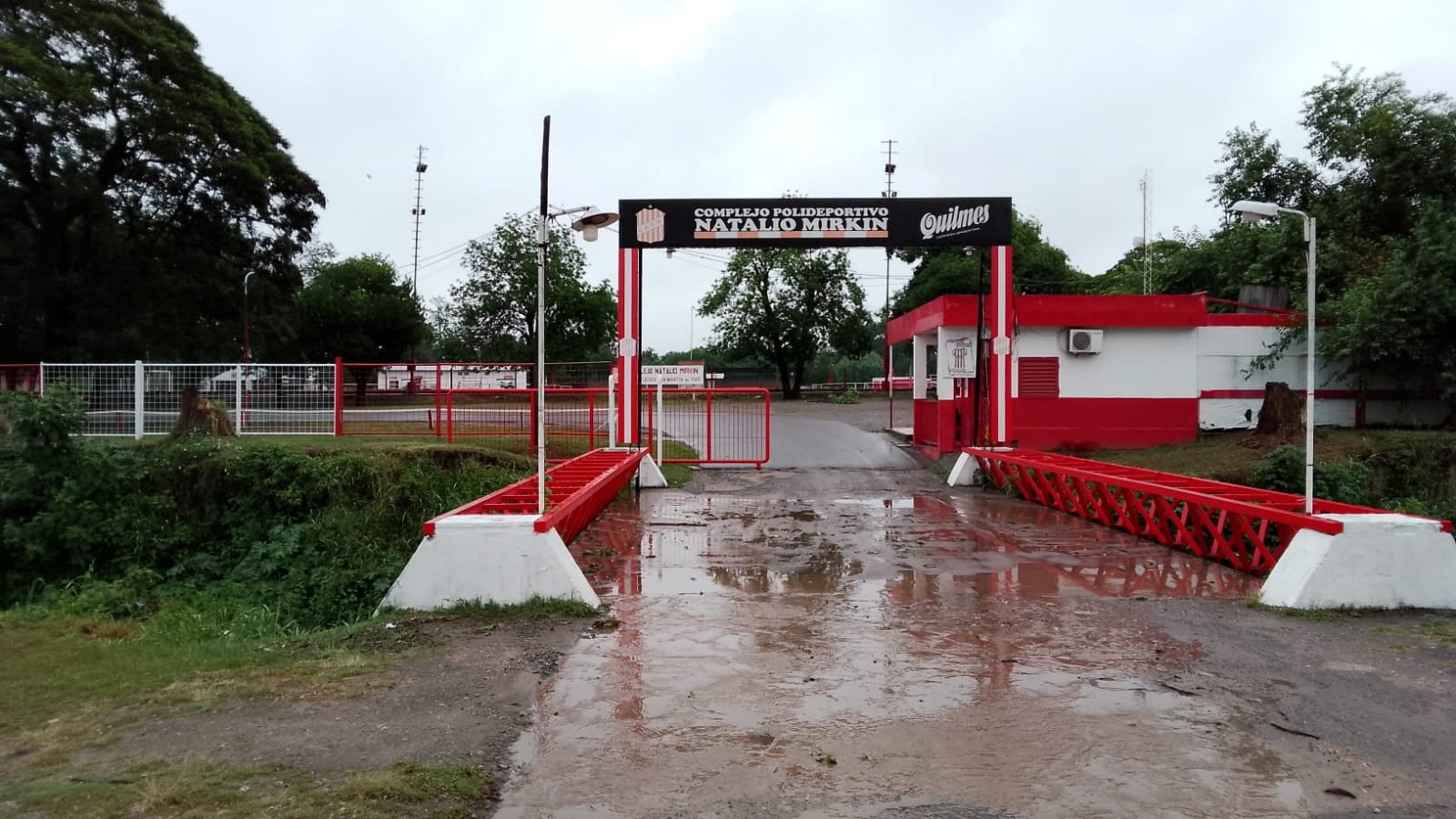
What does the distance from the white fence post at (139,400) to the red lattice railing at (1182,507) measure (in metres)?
14.1

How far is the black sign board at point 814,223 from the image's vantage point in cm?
1576

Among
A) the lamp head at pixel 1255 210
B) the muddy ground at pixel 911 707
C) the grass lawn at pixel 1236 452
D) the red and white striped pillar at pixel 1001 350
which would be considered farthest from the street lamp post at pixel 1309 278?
the red and white striped pillar at pixel 1001 350

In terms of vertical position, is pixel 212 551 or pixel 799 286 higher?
pixel 799 286

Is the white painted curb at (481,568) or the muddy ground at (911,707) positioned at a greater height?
the white painted curb at (481,568)

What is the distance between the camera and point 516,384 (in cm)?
1736

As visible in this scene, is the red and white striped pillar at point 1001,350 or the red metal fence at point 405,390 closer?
the red and white striped pillar at point 1001,350

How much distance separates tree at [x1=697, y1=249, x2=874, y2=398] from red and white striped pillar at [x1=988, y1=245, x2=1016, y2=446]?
114 feet

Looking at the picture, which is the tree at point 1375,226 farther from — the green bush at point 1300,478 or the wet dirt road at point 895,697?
the wet dirt road at point 895,697

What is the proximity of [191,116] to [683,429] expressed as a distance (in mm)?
19025

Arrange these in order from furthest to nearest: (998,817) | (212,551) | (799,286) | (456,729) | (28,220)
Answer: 1. (799,286)
2. (28,220)
3. (212,551)
4. (456,729)
5. (998,817)

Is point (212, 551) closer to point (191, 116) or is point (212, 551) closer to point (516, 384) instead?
point (516, 384)

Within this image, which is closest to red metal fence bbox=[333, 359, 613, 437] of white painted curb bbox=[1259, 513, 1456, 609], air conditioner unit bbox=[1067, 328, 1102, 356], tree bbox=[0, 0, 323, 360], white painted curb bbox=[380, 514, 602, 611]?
air conditioner unit bbox=[1067, 328, 1102, 356]

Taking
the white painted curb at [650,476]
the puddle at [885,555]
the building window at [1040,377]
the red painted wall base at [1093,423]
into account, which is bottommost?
the puddle at [885,555]

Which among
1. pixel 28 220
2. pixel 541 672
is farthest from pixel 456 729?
pixel 28 220
